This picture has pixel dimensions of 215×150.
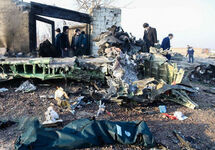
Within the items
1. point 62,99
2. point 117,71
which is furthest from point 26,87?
point 117,71

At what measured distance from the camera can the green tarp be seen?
7.43ft

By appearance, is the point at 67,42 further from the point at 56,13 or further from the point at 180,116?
the point at 180,116

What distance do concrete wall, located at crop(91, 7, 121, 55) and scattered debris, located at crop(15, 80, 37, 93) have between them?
182 inches

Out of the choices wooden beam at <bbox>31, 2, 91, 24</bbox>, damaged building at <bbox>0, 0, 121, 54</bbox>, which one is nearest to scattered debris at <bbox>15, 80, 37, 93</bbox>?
damaged building at <bbox>0, 0, 121, 54</bbox>

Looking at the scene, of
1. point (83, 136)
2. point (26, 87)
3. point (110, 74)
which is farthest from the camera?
point (26, 87)

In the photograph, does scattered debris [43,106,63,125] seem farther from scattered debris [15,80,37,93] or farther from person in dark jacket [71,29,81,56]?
person in dark jacket [71,29,81,56]

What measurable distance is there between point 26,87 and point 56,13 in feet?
13.3

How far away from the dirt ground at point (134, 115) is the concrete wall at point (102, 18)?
179 inches

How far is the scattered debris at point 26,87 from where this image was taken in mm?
4438

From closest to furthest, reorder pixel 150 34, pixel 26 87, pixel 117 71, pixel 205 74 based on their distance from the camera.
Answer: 1. pixel 117 71
2. pixel 26 87
3. pixel 150 34
4. pixel 205 74

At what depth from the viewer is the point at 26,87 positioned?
178 inches

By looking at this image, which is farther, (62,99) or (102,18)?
(102,18)

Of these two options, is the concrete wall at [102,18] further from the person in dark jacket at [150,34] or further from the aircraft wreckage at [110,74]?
the aircraft wreckage at [110,74]

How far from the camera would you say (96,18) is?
8.54 metres
